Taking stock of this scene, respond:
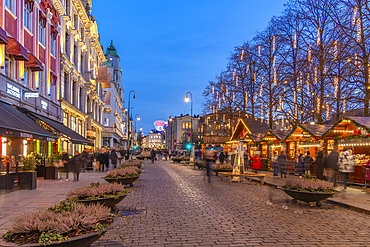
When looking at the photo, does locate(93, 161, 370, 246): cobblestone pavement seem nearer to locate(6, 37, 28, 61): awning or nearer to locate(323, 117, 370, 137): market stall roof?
locate(323, 117, 370, 137): market stall roof

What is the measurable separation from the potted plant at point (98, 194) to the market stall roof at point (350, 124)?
12397 mm

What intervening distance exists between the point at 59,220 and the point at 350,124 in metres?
17.5

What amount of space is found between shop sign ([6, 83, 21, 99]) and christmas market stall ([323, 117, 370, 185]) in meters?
17.2

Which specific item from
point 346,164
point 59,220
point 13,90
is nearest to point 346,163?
point 346,164

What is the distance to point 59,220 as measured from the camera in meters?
4.16

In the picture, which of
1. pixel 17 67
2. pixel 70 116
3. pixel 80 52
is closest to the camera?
pixel 17 67

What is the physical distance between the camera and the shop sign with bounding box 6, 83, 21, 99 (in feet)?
55.1

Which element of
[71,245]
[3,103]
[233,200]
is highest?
[3,103]

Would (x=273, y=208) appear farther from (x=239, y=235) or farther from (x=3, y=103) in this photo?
(x=3, y=103)

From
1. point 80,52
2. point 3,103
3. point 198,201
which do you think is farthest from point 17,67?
point 80,52

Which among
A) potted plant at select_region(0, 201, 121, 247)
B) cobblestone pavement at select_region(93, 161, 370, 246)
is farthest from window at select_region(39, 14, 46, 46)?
potted plant at select_region(0, 201, 121, 247)

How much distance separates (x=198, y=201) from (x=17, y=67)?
1421cm

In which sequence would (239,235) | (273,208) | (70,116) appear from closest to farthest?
(239,235), (273,208), (70,116)

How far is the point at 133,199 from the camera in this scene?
11.1 meters
